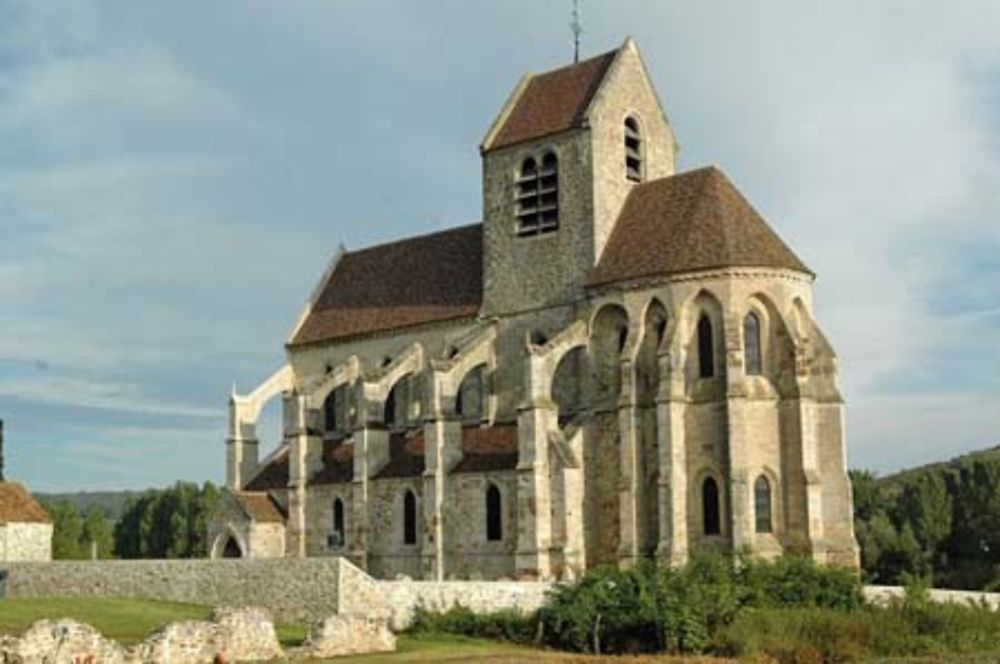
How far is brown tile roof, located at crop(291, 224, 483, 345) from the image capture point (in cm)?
5069

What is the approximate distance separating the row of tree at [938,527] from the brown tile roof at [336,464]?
79.1 feet

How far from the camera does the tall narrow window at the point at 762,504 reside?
41.1 m

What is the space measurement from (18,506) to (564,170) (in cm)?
2528

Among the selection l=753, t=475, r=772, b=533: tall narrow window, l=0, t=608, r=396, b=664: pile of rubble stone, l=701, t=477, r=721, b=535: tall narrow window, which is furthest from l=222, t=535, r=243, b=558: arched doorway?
l=0, t=608, r=396, b=664: pile of rubble stone

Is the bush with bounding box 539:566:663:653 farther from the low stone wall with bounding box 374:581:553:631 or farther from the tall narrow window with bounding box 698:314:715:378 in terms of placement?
the tall narrow window with bounding box 698:314:715:378

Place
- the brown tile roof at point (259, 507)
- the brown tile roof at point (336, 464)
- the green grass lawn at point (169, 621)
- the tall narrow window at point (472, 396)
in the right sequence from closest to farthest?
1. the green grass lawn at point (169, 621)
2. the tall narrow window at point (472, 396)
3. the brown tile roof at point (336, 464)
4. the brown tile roof at point (259, 507)

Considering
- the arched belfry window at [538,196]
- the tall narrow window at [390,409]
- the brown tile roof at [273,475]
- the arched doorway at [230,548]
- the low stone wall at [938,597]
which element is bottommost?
the low stone wall at [938,597]

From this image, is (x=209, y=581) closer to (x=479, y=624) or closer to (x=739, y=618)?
(x=479, y=624)

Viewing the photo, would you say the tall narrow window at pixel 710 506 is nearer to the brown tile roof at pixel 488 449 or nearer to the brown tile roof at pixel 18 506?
the brown tile roof at pixel 488 449

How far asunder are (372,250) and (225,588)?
74.7 ft

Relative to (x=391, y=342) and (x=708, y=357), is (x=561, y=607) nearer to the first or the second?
(x=708, y=357)

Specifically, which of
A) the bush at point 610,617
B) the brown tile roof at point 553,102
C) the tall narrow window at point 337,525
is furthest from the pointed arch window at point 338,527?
the bush at point 610,617

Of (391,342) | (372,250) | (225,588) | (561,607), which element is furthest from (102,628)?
(372,250)

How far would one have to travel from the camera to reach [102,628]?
1266 inches
